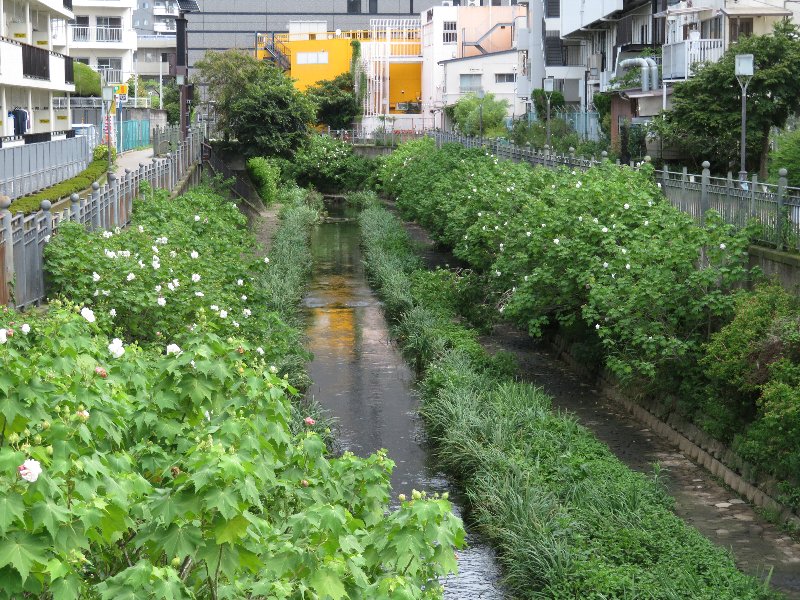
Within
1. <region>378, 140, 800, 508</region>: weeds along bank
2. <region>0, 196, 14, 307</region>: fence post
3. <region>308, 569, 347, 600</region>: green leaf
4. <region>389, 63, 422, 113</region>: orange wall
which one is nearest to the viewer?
<region>308, 569, 347, 600</region>: green leaf

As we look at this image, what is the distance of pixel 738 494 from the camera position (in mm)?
16625

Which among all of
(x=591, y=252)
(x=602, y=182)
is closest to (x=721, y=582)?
(x=591, y=252)

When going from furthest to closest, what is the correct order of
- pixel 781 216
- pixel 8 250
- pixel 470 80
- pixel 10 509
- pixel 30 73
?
1. pixel 470 80
2. pixel 30 73
3. pixel 781 216
4. pixel 8 250
5. pixel 10 509

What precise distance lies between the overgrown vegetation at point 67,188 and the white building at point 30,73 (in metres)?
1.80

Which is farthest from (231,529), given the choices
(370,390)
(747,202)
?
(370,390)

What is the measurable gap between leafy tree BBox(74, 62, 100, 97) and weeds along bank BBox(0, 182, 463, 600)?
5375cm

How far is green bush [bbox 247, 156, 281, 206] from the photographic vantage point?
5497 cm

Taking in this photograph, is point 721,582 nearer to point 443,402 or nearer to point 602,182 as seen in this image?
point 443,402

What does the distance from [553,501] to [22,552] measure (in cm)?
953

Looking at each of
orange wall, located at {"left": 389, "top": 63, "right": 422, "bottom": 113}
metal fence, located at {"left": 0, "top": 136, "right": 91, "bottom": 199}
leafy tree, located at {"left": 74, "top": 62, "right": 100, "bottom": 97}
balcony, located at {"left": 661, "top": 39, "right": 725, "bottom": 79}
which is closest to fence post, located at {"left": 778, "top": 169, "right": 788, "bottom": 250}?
metal fence, located at {"left": 0, "top": 136, "right": 91, "bottom": 199}

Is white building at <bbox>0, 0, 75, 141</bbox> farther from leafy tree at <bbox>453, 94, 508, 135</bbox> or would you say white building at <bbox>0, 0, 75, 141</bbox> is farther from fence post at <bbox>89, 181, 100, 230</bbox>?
leafy tree at <bbox>453, 94, 508, 135</bbox>

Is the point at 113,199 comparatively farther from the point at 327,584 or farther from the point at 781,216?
the point at 327,584

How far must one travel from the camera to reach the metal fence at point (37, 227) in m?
15.1

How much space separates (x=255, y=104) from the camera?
5528 centimetres
